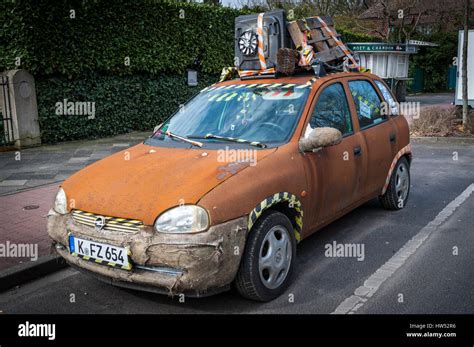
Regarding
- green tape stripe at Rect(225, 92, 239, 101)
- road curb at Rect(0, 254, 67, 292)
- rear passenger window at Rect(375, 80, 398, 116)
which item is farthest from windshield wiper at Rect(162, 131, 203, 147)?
rear passenger window at Rect(375, 80, 398, 116)

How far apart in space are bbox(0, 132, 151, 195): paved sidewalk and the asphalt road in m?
3.71

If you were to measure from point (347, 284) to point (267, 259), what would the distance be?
2.81 ft

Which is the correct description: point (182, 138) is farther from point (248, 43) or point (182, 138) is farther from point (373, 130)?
point (373, 130)

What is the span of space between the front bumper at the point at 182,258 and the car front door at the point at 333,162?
108cm

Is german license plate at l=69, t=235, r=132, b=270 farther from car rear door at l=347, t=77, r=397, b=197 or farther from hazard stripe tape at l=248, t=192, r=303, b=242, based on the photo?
car rear door at l=347, t=77, r=397, b=197

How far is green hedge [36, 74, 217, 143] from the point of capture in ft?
36.0

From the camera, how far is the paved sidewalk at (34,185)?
495 centimetres

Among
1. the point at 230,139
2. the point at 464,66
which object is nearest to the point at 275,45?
the point at 230,139

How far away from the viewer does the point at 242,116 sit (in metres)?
4.51

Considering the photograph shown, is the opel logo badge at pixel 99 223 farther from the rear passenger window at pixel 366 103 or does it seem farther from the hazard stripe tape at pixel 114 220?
the rear passenger window at pixel 366 103

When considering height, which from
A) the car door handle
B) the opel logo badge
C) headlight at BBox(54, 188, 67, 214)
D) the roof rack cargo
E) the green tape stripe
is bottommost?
the opel logo badge

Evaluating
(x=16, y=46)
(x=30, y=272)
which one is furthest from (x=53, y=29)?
(x=30, y=272)

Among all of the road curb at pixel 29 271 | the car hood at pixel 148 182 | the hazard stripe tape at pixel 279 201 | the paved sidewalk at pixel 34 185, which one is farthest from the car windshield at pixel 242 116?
the paved sidewalk at pixel 34 185

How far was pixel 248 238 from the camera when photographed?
3.54m
